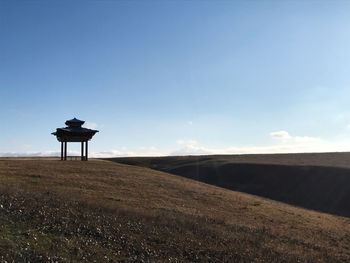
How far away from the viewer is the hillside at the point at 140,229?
12.7 metres

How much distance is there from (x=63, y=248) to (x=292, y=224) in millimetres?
18266

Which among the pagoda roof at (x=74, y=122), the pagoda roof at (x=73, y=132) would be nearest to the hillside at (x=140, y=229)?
the pagoda roof at (x=73, y=132)

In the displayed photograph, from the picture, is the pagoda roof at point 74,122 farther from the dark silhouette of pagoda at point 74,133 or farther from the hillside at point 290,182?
the hillside at point 290,182

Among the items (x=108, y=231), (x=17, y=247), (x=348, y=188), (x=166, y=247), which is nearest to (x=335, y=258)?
(x=166, y=247)

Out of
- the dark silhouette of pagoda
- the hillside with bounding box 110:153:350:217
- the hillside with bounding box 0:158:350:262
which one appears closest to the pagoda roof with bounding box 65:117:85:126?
the dark silhouette of pagoda

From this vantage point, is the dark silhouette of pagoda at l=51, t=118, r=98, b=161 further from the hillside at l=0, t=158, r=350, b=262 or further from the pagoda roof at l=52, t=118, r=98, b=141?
the hillside at l=0, t=158, r=350, b=262

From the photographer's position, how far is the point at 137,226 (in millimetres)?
16422

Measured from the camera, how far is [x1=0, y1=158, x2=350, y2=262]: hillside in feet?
41.8

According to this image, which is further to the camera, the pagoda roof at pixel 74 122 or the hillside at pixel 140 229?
the pagoda roof at pixel 74 122

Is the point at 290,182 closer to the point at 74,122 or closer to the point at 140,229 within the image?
the point at 74,122

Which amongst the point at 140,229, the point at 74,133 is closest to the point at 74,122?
the point at 74,133

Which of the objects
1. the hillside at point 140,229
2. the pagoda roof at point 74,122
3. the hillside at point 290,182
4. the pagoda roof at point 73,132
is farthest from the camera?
the pagoda roof at point 74,122

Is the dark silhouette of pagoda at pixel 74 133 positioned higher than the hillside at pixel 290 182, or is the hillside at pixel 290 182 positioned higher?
the dark silhouette of pagoda at pixel 74 133

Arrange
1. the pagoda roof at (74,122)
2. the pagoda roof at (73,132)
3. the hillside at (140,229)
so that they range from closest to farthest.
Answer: the hillside at (140,229)
the pagoda roof at (73,132)
the pagoda roof at (74,122)
